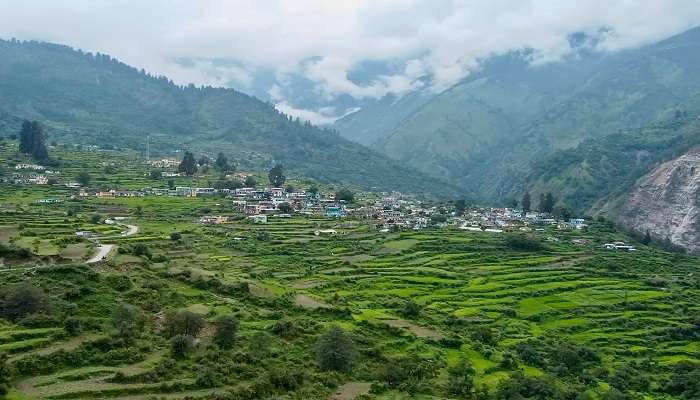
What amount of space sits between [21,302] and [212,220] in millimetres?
51919

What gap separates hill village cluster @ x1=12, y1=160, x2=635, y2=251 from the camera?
3617 inches

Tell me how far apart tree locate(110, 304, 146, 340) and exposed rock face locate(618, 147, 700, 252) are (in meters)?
112

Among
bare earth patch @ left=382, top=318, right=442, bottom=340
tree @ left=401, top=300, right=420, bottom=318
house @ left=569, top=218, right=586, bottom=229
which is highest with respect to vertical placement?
house @ left=569, top=218, right=586, bottom=229

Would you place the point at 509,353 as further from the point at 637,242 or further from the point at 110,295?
the point at 637,242

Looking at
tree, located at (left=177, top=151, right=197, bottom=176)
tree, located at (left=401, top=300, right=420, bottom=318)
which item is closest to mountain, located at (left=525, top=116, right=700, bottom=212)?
tree, located at (left=177, top=151, right=197, bottom=176)

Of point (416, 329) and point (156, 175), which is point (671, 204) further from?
→ point (416, 329)

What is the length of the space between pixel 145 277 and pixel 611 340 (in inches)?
1362

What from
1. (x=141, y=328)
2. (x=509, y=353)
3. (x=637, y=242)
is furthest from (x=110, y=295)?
(x=637, y=242)

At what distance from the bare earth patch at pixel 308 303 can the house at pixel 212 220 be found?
3763 centimetres

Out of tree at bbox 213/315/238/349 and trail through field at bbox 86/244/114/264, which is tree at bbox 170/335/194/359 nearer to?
tree at bbox 213/315/238/349

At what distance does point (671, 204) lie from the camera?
13412cm

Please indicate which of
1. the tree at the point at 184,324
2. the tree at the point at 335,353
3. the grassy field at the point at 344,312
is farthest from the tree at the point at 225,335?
the tree at the point at 335,353

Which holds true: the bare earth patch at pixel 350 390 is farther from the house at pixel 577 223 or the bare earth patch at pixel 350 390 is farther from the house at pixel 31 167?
the house at pixel 31 167

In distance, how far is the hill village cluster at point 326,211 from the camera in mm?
91875
